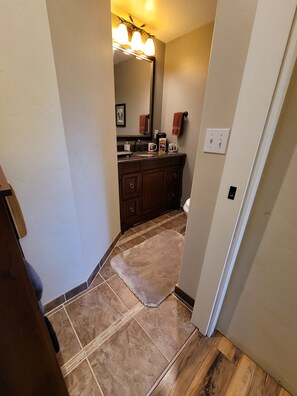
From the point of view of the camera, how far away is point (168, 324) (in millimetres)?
1162

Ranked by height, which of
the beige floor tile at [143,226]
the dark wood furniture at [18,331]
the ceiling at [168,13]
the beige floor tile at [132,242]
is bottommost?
the beige floor tile at [132,242]

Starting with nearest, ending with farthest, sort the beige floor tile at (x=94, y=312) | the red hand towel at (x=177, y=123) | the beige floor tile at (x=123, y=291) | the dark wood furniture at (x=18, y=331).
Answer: the dark wood furniture at (x=18, y=331), the beige floor tile at (x=94, y=312), the beige floor tile at (x=123, y=291), the red hand towel at (x=177, y=123)

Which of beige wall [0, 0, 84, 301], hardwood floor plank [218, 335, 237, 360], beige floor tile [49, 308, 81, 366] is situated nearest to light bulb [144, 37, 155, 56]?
beige wall [0, 0, 84, 301]

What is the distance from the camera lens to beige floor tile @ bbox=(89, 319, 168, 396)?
2.86 feet

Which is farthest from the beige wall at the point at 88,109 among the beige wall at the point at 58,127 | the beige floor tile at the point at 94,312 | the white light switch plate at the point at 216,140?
the white light switch plate at the point at 216,140

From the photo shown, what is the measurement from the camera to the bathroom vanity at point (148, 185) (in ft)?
6.33

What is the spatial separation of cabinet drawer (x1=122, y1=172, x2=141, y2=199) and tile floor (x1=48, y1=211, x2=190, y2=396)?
90 centimetres

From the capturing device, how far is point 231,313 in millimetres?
1028

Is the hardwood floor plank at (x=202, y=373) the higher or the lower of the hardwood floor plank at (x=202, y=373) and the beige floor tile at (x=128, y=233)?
the lower

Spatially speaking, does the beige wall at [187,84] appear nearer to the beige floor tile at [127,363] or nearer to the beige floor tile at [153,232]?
the beige floor tile at [153,232]

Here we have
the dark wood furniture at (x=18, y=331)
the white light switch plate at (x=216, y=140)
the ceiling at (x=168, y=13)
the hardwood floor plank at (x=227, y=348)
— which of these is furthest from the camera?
the ceiling at (x=168, y=13)

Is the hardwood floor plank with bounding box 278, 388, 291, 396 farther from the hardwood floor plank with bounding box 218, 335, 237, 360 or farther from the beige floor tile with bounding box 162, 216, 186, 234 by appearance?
the beige floor tile with bounding box 162, 216, 186, 234

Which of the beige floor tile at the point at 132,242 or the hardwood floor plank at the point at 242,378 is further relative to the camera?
the beige floor tile at the point at 132,242

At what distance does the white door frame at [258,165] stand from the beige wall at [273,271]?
5cm
